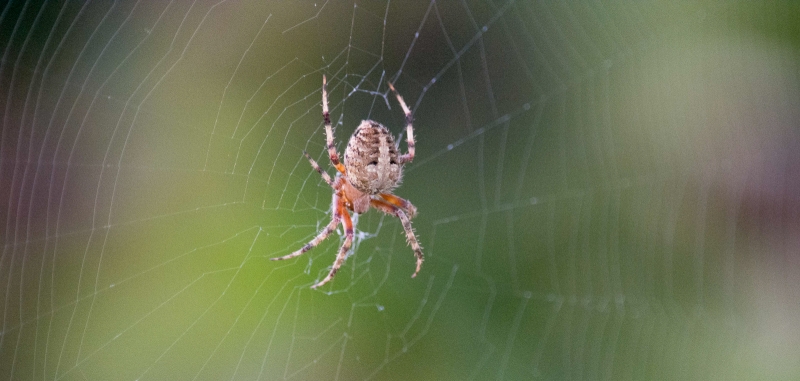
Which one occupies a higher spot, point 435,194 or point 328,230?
point 435,194

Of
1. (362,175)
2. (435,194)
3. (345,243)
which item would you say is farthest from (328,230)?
(435,194)

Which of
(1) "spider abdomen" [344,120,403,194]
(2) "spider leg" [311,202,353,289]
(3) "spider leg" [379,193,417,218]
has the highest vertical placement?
(1) "spider abdomen" [344,120,403,194]

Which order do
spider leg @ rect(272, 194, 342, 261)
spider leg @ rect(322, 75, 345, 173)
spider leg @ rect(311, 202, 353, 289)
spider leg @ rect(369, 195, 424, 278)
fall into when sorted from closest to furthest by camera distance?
spider leg @ rect(322, 75, 345, 173)
spider leg @ rect(272, 194, 342, 261)
spider leg @ rect(311, 202, 353, 289)
spider leg @ rect(369, 195, 424, 278)

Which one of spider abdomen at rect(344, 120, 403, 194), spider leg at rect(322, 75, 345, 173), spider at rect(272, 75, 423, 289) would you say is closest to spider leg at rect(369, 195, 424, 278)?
spider at rect(272, 75, 423, 289)

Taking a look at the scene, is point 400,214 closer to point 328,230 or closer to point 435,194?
point 328,230

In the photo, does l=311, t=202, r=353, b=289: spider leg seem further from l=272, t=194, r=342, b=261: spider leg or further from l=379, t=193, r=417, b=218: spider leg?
l=379, t=193, r=417, b=218: spider leg

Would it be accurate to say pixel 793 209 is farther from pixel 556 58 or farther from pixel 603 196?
pixel 556 58
